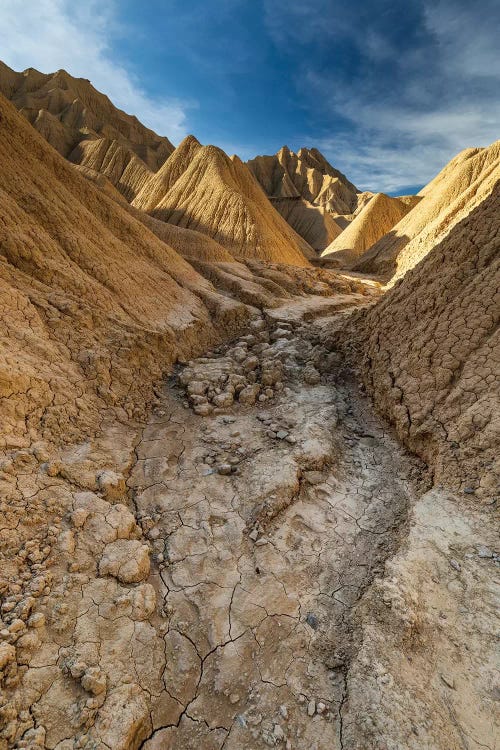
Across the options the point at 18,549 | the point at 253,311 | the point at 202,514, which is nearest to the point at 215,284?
the point at 253,311

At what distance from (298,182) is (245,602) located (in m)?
45.0

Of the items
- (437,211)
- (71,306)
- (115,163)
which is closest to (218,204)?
(437,211)

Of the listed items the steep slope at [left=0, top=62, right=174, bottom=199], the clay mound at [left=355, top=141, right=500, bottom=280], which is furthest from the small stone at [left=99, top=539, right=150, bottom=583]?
the steep slope at [left=0, top=62, right=174, bottom=199]

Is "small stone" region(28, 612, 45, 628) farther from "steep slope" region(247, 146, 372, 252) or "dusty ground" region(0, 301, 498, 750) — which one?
"steep slope" region(247, 146, 372, 252)

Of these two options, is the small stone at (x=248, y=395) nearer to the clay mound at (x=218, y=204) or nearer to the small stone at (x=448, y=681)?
the small stone at (x=448, y=681)

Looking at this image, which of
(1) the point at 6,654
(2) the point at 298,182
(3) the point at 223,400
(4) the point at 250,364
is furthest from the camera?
(2) the point at 298,182

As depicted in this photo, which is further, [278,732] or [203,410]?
[203,410]

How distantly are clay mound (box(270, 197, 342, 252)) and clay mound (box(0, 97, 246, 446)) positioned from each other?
24.3m

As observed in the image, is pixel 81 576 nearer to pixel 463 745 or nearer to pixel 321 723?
pixel 321 723

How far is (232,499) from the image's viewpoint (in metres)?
2.85

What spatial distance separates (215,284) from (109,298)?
11.7 ft

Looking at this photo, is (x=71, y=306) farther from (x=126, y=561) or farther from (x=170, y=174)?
(x=170, y=174)

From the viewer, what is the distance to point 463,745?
143cm

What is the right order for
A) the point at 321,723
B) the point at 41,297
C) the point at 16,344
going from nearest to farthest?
the point at 321,723
the point at 16,344
the point at 41,297
